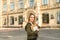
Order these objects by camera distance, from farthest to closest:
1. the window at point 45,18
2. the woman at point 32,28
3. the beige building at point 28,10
→ the window at point 45,18 < the beige building at point 28,10 < the woman at point 32,28

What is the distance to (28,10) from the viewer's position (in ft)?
132

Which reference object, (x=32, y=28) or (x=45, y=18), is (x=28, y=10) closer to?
(x=45, y=18)

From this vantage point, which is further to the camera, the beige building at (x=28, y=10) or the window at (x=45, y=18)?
the window at (x=45, y=18)

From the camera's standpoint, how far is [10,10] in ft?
153

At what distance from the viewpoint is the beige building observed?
37.1 meters

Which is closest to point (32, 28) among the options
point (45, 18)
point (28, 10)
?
point (45, 18)

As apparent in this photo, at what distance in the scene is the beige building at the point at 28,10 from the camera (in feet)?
122

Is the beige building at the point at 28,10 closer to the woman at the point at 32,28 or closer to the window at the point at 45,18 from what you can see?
the window at the point at 45,18

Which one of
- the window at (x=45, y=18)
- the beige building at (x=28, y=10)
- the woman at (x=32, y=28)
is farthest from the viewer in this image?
the window at (x=45, y=18)

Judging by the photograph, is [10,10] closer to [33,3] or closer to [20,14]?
[20,14]

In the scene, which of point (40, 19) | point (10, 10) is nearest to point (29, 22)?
point (40, 19)

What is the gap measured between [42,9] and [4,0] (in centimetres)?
1319

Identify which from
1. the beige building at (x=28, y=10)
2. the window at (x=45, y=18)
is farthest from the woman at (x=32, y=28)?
the window at (x=45, y=18)

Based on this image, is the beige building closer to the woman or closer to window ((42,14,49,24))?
window ((42,14,49,24))
